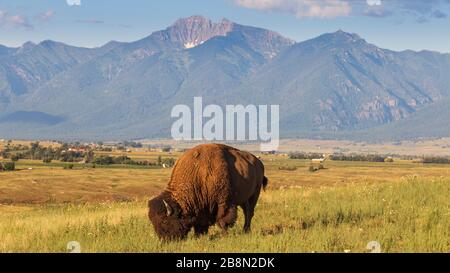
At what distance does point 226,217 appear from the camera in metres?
18.1

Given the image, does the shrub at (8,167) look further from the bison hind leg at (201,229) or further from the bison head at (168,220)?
the bison head at (168,220)

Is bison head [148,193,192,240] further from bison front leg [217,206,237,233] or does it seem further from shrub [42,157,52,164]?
shrub [42,157,52,164]

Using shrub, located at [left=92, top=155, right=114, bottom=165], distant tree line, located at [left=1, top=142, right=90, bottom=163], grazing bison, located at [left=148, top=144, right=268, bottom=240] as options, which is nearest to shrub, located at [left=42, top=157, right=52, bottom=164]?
distant tree line, located at [left=1, top=142, right=90, bottom=163]

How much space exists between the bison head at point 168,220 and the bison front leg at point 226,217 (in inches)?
37.3

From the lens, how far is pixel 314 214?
2142 cm

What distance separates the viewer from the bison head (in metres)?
17.4

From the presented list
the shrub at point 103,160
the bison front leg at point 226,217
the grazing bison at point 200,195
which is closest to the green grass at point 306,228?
the bison front leg at point 226,217

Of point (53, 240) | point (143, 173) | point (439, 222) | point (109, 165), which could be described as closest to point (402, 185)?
point (439, 222)

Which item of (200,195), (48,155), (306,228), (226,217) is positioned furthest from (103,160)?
(226,217)

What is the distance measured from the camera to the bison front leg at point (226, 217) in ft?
59.4
